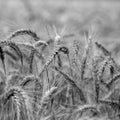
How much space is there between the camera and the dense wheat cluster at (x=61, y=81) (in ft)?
9.52

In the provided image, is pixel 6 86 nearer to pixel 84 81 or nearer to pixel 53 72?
pixel 53 72

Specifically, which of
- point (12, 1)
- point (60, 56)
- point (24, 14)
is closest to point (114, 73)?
point (60, 56)

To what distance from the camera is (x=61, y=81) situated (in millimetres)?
2988

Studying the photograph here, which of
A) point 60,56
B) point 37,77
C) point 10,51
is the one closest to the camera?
point 37,77

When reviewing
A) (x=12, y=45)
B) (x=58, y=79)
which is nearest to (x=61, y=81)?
(x=58, y=79)

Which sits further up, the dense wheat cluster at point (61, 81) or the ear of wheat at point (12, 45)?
the ear of wheat at point (12, 45)

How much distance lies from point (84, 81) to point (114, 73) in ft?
0.76

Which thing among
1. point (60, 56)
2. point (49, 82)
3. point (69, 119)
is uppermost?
point (60, 56)

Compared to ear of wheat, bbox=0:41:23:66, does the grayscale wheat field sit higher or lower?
lower

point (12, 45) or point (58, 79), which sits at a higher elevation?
point (12, 45)

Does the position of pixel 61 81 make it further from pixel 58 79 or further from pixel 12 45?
pixel 12 45

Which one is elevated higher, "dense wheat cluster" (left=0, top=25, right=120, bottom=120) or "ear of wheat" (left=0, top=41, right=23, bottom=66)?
"ear of wheat" (left=0, top=41, right=23, bottom=66)

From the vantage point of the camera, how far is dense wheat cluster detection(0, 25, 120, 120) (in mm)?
2900

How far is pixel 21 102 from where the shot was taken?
269cm
